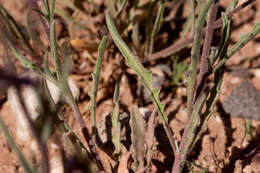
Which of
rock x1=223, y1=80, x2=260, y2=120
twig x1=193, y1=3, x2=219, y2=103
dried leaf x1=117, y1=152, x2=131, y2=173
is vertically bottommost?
rock x1=223, y1=80, x2=260, y2=120

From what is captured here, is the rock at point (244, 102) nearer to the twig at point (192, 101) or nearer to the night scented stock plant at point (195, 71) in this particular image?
the night scented stock plant at point (195, 71)

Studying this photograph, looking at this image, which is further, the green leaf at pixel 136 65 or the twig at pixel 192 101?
the green leaf at pixel 136 65

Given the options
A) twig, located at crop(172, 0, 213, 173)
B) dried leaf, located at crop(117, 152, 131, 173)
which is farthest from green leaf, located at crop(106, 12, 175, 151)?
dried leaf, located at crop(117, 152, 131, 173)

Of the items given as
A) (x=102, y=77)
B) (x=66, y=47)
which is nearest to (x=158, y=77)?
(x=102, y=77)

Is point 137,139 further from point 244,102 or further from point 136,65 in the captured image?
point 244,102

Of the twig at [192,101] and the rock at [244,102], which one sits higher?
the twig at [192,101]

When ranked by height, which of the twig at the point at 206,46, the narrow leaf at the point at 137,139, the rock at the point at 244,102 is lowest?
the rock at the point at 244,102

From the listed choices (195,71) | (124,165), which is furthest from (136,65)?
(124,165)

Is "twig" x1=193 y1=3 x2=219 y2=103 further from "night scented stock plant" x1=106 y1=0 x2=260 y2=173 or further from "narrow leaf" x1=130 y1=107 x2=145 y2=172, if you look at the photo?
"narrow leaf" x1=130 y1=107 x2=145 y2=172

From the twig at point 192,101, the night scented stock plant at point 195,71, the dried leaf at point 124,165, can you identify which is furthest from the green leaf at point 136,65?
the dried leaf at point 124,165

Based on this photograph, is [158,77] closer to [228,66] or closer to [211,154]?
[228,66]

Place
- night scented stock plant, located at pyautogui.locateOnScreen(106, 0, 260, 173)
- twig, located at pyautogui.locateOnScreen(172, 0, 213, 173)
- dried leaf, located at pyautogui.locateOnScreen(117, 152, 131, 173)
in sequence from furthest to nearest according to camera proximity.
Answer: dried leaf, located at pyautogui.locateOnScreen(117, 152, 131, 173) < night scented stock plant, located at pyautogui.locateOnScreen(106, 0, 260, 173) < twig, located at pyautogui.locateOnScreen(172, 0, 213, 173)

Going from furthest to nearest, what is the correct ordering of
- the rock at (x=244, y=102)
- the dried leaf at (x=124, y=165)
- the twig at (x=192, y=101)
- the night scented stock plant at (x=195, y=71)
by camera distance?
the rock at (x=244, y=102) < the dried leaf at (x=124, y=165) < the night scented stock plant at (x=195, y=71) < the twig at (x=192, y=101)
